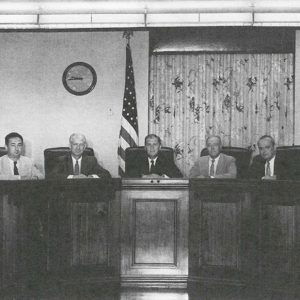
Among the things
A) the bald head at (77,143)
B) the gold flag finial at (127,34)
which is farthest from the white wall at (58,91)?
the bald head at (77,143)

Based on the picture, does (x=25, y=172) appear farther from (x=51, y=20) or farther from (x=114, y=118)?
(x=51, y=20)

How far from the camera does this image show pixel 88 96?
707 cm

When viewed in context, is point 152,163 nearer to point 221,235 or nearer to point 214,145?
point 214,145

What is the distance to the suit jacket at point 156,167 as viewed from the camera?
5430 millimetres

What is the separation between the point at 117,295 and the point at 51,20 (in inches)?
172

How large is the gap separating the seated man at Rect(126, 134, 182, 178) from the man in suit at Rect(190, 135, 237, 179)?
257 millimetres

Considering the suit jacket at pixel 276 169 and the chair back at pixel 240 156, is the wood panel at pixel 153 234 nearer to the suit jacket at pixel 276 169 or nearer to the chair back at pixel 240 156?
the suit jacket at pixel 276 169

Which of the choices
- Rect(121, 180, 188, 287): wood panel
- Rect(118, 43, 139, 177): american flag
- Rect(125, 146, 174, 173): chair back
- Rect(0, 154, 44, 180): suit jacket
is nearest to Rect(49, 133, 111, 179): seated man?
Rect(0, 154, 44, 180): suit jacket

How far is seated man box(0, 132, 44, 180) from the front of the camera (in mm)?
4934

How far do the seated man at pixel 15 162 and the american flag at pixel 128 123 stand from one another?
1900mm

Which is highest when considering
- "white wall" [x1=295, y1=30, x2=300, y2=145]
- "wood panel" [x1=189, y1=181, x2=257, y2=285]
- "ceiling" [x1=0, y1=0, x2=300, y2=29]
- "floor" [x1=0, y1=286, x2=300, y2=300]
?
"ceiling" [x1=0, y1=0, x2=300, y2=29]

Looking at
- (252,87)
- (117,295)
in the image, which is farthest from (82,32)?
(117,295)

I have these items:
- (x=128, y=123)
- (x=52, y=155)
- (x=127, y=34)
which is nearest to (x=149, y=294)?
(x=52, y=155)

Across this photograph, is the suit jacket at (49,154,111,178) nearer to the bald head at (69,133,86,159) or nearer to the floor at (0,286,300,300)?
the bald head at (69,133,86,159)
